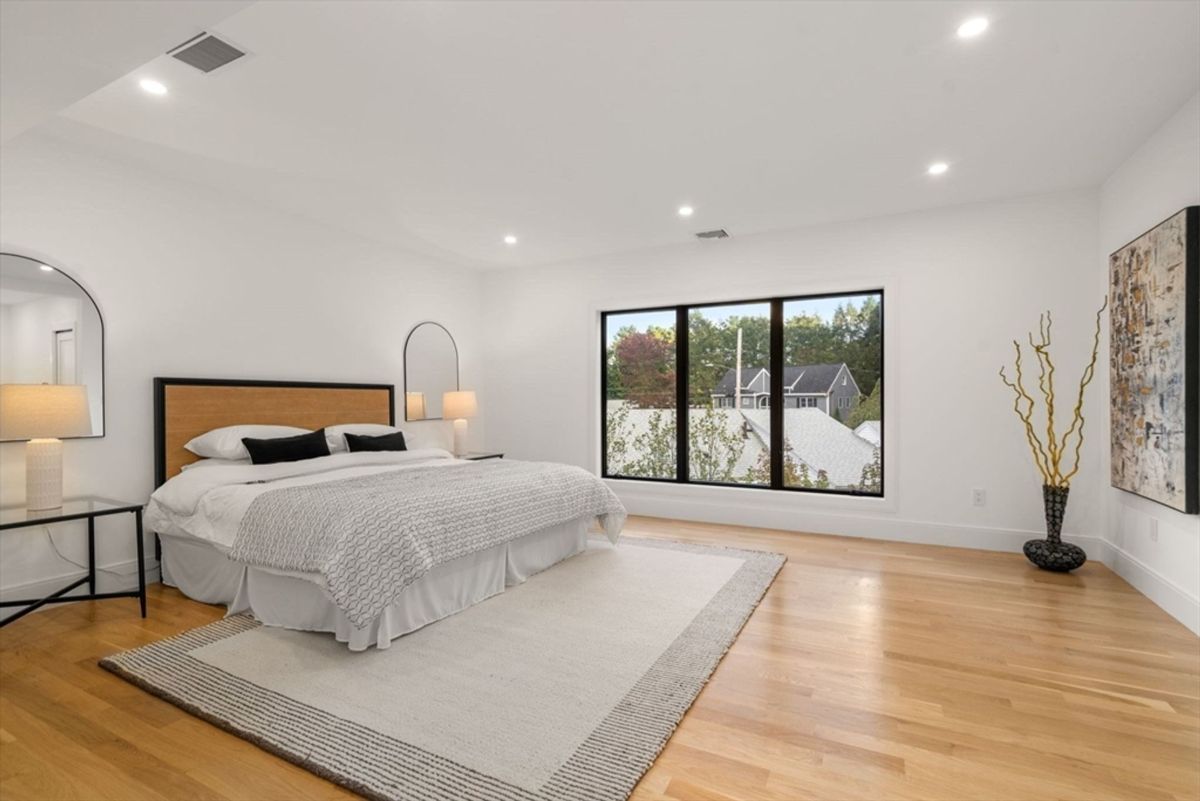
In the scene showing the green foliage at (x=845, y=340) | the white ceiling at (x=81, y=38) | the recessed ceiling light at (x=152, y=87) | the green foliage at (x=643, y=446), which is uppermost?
the recessed ceiling light at (x=152, y=87)

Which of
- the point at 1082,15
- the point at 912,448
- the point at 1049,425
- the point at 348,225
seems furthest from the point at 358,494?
the point at 1049,425

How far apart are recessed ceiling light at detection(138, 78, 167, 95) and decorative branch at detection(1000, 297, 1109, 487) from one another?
5328 millimetres

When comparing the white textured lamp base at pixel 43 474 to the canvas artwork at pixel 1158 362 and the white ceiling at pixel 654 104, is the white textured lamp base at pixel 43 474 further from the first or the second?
the canvas artwork at pixel 1158 362

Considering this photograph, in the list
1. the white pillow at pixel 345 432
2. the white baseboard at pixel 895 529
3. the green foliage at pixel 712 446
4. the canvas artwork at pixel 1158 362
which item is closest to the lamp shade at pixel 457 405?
the white pillow at pixel 345 432

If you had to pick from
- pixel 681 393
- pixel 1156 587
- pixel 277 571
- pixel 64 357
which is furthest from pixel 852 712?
pixel 64 357

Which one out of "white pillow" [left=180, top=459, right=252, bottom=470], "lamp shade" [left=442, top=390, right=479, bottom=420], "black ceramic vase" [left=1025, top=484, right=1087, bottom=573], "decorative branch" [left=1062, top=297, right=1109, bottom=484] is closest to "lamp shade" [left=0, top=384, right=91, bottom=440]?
"white pillow" [left=180, top=459, right=252, bottom=470]

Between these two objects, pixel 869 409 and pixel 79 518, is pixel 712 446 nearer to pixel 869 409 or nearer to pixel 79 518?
pixel 869 409

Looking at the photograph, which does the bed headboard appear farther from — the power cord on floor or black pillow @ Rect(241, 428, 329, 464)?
the power cord on floor

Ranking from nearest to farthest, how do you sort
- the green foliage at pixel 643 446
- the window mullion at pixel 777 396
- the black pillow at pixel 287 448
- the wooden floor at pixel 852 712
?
the wooden floor at pixel 852 712, the black pillow at pixel 287 448, the window mullion at pixel 777 396, the green foliage at pixel 643 446

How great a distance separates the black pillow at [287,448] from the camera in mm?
3688

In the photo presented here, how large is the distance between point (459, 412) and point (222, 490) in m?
2.68

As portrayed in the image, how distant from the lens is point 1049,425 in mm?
3773

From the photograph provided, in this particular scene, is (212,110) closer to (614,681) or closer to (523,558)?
(523,558)

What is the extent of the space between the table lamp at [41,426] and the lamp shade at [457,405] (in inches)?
114
